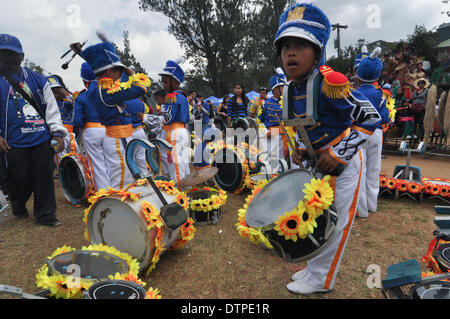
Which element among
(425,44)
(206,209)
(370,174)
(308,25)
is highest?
(425,44)

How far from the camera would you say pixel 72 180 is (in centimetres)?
534

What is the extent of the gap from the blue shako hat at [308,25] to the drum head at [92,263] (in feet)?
7.64

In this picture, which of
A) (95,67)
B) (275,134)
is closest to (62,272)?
(95,67)

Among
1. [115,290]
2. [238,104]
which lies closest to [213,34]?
[238,104]

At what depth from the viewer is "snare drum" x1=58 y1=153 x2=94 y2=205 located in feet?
16.5

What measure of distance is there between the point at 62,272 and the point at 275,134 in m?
4.92

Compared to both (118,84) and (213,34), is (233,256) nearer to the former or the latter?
(118,84)

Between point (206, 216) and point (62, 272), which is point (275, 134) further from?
point (62, 272)

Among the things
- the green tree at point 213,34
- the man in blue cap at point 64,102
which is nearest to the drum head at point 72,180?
the man in blue cap at point 64,102

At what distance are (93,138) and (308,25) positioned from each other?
4052mm

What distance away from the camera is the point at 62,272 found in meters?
2.12

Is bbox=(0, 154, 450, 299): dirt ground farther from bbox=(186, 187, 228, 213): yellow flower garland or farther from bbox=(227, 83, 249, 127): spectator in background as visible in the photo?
bbox=(227, 83, 249, 127): spectator in background

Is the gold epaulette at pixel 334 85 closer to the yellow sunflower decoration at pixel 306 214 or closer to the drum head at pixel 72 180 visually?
the yellow sunflower decoration at pixel 306 214

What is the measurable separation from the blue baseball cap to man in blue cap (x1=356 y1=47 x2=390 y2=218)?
193 inches
